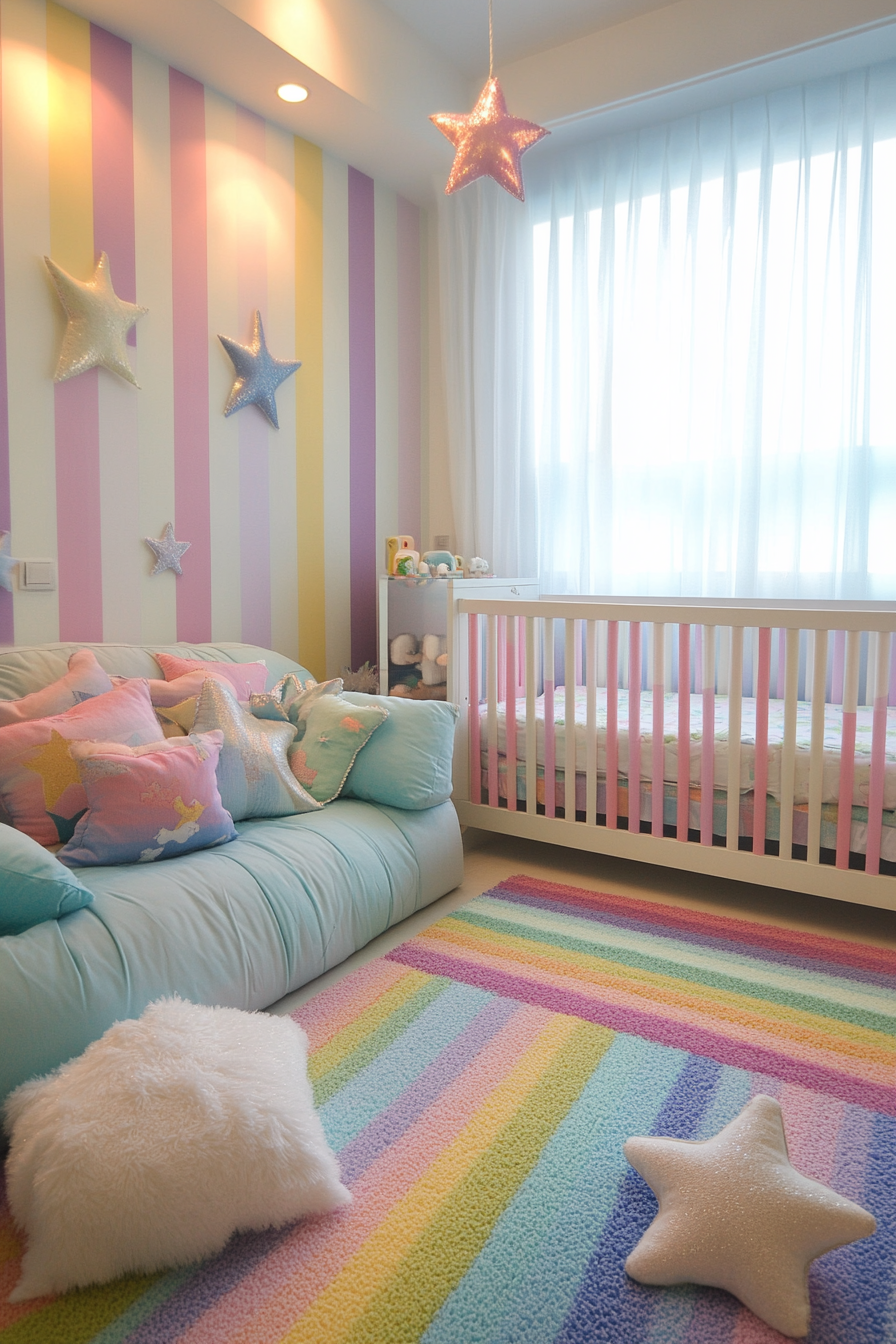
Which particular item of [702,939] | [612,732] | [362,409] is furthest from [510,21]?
[702,939]

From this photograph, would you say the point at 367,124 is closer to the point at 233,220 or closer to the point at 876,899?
the point at 233,220

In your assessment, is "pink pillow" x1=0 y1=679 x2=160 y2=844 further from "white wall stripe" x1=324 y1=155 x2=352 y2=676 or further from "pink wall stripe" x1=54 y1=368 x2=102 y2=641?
"white wall stripe" x1=324 y1=155 x2=352 y2=676

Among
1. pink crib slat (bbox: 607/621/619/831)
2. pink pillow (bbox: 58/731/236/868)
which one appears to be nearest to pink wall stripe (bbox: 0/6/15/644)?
pink pillow (bbox: 58/731/236/868)

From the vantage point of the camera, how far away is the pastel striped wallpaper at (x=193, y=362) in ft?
6.55

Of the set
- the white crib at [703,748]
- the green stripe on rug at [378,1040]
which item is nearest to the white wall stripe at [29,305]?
the white crib at [703,748]

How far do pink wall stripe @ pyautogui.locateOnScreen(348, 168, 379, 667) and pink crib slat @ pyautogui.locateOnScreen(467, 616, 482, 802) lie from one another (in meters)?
0.72

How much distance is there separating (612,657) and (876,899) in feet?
2.78

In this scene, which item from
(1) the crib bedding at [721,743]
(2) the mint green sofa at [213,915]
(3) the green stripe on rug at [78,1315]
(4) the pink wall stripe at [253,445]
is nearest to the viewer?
(3) the green stripe on rug at [78,1315]

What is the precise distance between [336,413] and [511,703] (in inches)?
51.5

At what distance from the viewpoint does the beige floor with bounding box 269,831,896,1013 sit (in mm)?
1924

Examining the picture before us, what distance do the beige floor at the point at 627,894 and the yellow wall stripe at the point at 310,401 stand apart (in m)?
0.96

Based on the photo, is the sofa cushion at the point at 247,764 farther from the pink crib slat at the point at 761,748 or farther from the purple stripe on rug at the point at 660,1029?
the pink crib slat at the point at 761,748

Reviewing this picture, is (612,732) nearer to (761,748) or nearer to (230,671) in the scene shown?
(761,748)

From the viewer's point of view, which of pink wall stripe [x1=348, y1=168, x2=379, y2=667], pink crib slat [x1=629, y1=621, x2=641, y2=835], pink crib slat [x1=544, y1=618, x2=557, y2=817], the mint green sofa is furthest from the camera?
pink wall stripe [x1=348, y1=168, x2=379, y2=667]
